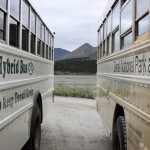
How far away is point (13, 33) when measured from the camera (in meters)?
4.57

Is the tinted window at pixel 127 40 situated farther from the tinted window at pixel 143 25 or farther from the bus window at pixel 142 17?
Answer: the tinted window at pixel 143 25

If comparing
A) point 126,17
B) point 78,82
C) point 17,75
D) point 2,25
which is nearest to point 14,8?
point 2,25

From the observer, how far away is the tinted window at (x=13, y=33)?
439 cm

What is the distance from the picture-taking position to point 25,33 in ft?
18.0

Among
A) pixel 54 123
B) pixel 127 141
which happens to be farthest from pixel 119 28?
pixel 54 123

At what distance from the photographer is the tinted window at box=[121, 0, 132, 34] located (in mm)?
4585

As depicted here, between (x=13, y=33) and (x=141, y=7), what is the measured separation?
1566 millimetres

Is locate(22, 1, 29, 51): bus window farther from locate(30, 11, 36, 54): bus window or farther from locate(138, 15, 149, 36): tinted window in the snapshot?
locate(138, 15, 149, 36): tinted window

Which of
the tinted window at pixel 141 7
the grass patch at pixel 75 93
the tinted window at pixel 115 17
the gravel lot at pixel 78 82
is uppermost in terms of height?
the tinted window at pixel 115 17

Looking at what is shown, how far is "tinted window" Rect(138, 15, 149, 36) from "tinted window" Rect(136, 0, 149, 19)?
0.24 feet

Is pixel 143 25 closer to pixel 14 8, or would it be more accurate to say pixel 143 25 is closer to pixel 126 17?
pixel 126 17

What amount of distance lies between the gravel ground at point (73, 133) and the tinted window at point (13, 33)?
380 centimetres

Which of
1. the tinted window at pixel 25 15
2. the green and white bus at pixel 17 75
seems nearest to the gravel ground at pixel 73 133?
the green and white bus at pixel 17 75

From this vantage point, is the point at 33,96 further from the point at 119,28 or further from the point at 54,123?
the point at 54,123
